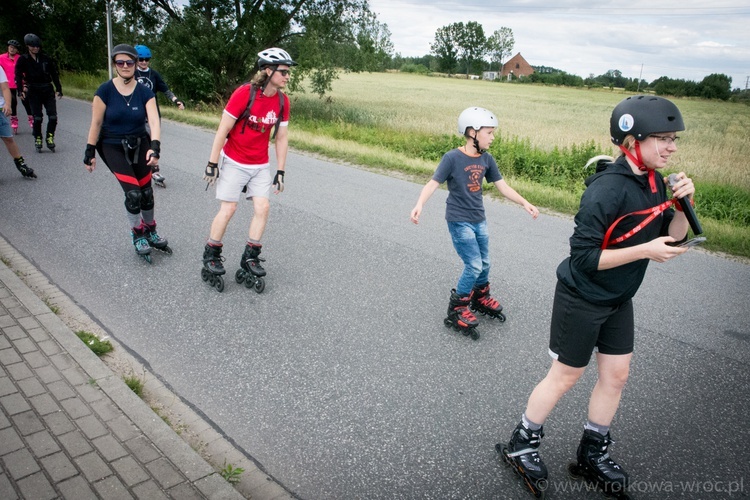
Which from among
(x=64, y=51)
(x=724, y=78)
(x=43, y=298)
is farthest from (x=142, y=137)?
(x=724, y=78)

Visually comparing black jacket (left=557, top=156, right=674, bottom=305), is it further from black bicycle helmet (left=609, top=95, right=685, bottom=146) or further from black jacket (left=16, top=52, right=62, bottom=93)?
black jacket (left=16, top=52, right=62, bottom=93)

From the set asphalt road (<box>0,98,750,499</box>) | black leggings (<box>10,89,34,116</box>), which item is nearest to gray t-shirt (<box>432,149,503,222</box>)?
asphalt road (<box>0,98,750,499</box>)

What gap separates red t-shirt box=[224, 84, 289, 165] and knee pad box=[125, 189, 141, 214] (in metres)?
Answer: 1.26

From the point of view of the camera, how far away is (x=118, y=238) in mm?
6312

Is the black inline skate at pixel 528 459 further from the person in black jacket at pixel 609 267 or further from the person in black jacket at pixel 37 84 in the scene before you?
the person in black jacket at pixel 37 84

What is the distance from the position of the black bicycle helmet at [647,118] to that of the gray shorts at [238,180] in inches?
135

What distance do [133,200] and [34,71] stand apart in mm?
7379

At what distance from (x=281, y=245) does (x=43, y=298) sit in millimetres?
2511

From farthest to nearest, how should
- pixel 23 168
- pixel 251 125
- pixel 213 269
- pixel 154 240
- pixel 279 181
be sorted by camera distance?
pixel 23 168, pixel 154 240, pixel 279 181, pixel 213 269, pixel 251 125

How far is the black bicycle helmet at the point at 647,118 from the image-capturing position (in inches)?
94.7

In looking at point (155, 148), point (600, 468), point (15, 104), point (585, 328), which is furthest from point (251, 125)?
point (15, 104)

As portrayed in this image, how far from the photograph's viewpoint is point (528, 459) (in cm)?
285

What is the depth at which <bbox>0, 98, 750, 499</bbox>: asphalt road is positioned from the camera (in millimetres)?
3010

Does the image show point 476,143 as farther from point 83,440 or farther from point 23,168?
point 23,168
